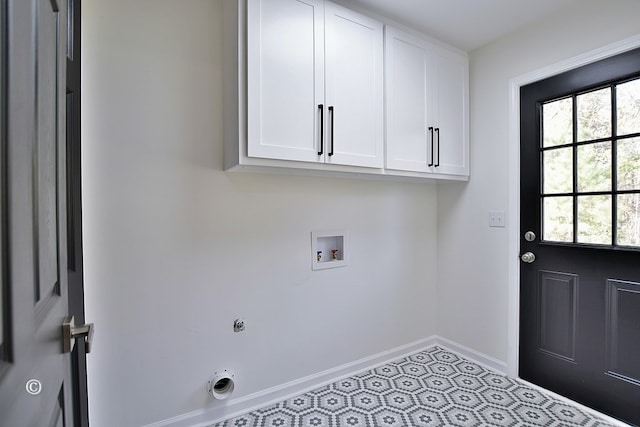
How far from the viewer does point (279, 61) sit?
5.16ft

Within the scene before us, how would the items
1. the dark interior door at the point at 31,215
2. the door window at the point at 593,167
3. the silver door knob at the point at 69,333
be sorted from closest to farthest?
the dark interior door at the point at 31,215 → the silver door knob at the point at 69,333 → the door window at the point at 593,167

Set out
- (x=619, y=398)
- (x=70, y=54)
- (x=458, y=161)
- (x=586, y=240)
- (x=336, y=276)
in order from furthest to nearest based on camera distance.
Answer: (x=458, y=161)
(x=336, y=276)
(x=586, y=240)
(x=619, y=398)
(x=70, y=54)

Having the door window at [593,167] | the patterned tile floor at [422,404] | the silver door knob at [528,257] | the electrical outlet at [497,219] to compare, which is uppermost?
the door window at [593,167]

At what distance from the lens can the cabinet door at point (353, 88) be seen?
1728 mm

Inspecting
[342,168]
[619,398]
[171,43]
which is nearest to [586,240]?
[619,398]

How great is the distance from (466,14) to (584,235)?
4.97 ft

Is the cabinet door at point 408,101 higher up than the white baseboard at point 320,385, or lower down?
higher up

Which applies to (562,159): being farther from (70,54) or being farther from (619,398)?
(70,54)

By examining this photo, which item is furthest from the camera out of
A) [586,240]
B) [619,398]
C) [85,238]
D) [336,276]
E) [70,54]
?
[336,276]

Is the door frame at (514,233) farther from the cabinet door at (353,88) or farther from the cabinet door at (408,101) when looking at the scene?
the cabinet door at (353,88)

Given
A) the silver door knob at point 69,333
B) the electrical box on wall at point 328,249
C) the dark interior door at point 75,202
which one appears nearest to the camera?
the silver door knob at point 69,333

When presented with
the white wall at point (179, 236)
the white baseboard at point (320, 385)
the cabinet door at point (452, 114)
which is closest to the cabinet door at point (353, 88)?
the white wall at point (179, 236)

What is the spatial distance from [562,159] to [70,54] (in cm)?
258

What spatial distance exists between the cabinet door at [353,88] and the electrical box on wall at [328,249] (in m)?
0.56
